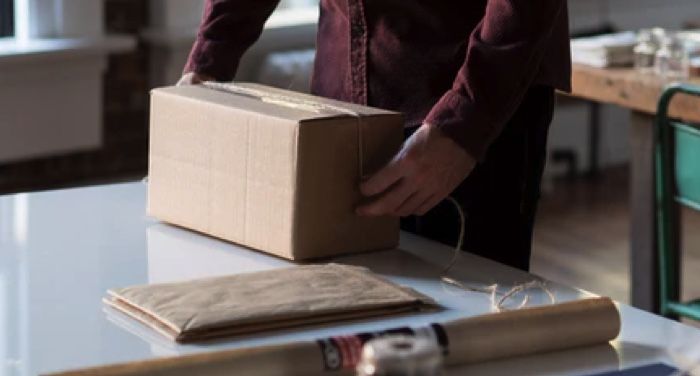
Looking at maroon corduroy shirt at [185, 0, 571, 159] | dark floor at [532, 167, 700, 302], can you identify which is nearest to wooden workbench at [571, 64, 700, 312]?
dark floor at [532, 167, 700, 302]

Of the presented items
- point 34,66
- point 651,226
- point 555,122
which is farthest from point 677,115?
point 555,122

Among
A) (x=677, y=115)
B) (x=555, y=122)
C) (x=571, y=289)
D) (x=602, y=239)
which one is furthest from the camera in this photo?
(x=555, y=122)

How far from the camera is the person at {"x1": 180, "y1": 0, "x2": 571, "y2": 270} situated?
1688 millimetres

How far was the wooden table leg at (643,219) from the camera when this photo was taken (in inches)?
127

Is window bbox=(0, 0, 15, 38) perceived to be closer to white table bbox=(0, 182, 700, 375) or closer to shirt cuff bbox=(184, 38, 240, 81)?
shirt cuff bbox=(184, 38, 240, 81)

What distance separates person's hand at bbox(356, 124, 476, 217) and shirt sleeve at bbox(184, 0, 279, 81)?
0.54 meters

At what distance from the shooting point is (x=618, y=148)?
18.8 ft

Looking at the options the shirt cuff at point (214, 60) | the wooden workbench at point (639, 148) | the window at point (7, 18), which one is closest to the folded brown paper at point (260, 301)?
the shirt cuff at point (214, 60)

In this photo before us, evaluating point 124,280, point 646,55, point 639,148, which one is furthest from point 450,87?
point 646,55

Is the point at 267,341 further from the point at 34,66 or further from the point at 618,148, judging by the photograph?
the point at 618,148

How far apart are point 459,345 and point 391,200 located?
0.39 m

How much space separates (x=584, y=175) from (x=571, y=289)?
407 cm

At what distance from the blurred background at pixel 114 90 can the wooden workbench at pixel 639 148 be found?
85 cm

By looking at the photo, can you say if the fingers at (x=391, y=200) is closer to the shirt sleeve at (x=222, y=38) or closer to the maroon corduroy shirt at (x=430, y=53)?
the maroon corduroy shirt at (x=430, y=53)
